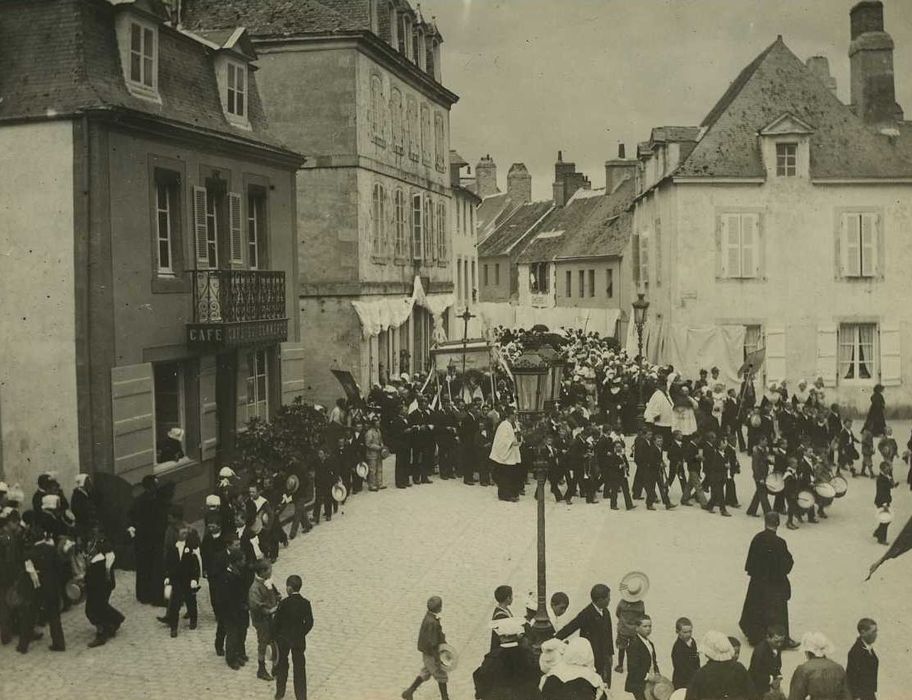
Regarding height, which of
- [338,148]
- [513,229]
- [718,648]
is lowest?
[718,648]

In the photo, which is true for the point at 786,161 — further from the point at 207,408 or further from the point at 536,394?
the point at 536,394

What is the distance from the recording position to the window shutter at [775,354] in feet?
92.4

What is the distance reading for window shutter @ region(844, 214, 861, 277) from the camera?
28.3m

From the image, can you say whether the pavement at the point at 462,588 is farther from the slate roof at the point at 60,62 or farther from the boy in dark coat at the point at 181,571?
the slate roof at the point at 60,62

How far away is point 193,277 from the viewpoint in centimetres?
1678

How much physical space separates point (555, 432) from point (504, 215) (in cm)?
A: 5057

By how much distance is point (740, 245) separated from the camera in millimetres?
28453

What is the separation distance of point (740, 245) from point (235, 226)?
15969 mm

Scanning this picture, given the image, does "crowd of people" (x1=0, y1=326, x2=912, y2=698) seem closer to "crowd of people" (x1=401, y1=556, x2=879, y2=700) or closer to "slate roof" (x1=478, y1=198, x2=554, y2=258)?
"crowd of people" (x1=401, y1=556, x2=879, y2=700)

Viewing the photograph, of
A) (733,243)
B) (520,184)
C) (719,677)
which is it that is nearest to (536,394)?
(719,677)

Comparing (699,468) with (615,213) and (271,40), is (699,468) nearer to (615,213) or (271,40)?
(271,40)

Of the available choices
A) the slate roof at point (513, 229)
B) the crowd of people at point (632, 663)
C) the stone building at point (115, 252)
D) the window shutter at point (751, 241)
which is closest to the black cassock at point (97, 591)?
the stone building at point (115, 252)

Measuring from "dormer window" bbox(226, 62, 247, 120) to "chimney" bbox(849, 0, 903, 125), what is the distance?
16510mm

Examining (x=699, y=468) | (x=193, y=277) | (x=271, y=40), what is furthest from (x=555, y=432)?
(x=271, y=40)
